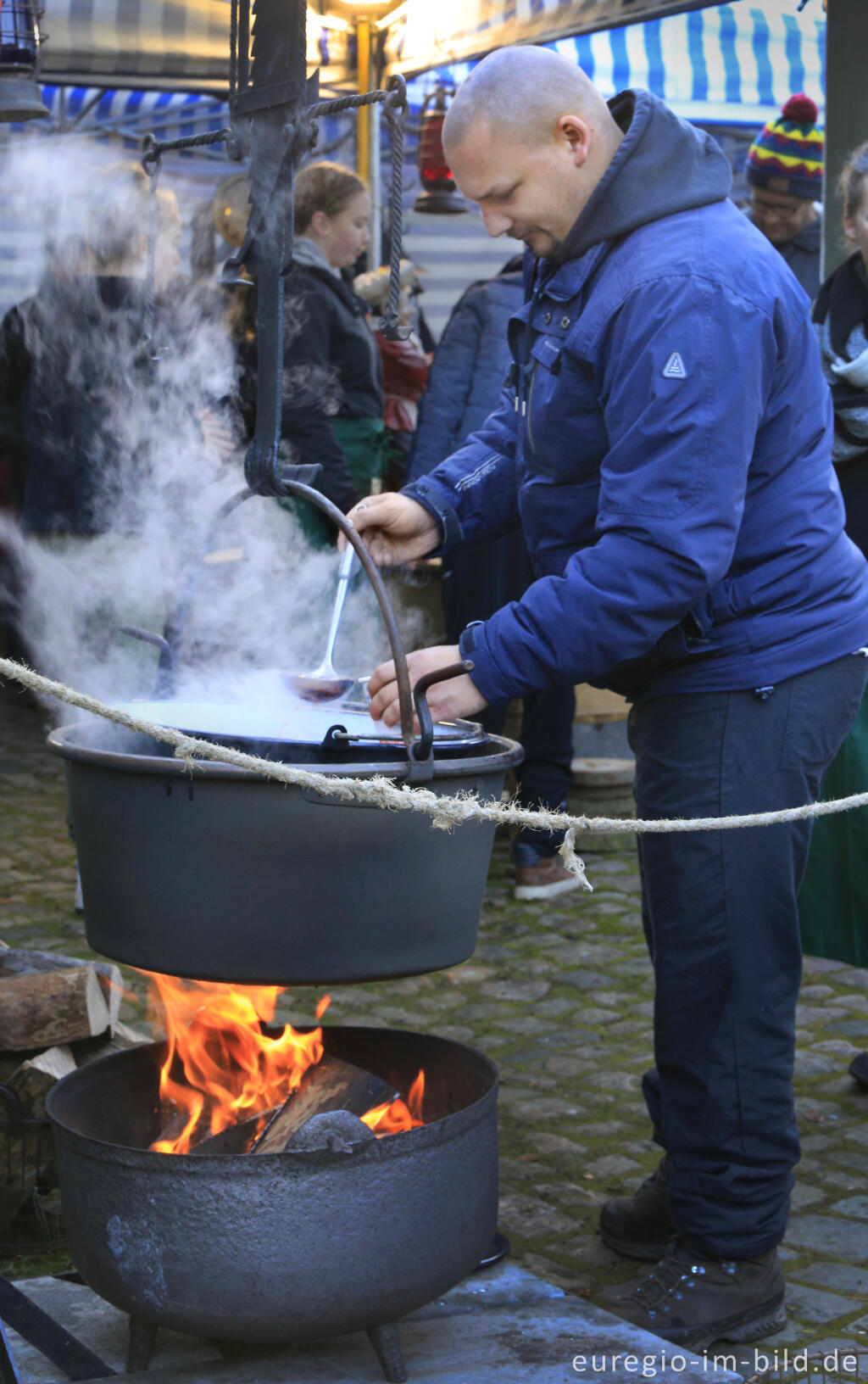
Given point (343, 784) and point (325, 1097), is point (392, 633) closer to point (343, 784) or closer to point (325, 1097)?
point (343, 784)

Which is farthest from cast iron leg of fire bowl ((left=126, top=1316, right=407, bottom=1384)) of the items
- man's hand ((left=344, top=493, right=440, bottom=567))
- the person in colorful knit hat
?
the person in colorful knit hat

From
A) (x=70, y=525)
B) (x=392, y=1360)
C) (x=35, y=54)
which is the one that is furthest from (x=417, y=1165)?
(x=35, y=54)

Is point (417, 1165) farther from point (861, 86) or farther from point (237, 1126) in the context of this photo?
point (861, 86)

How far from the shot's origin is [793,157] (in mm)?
5559

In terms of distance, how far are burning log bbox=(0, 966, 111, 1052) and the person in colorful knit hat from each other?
12.7ft

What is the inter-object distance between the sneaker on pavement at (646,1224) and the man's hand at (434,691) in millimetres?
1218

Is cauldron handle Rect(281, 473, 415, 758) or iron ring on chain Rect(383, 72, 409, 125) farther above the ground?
iron ring on chain Rect(383, 72, 409, 125)

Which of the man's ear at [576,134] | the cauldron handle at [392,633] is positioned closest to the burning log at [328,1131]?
the cauldron handle at [392,633]

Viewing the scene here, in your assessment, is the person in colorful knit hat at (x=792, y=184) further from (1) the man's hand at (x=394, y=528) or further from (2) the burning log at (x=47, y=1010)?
(2) the burning log at (x=47, y=1010)

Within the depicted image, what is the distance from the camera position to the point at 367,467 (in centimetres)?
542

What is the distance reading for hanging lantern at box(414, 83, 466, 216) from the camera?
796 centimetres

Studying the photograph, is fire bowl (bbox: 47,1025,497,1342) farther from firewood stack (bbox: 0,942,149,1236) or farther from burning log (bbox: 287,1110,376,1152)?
firewood stack (bbox: 0,942,149,1236)

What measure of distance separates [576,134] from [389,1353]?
1.94 meters

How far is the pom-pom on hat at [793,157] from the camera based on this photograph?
18.2ft
